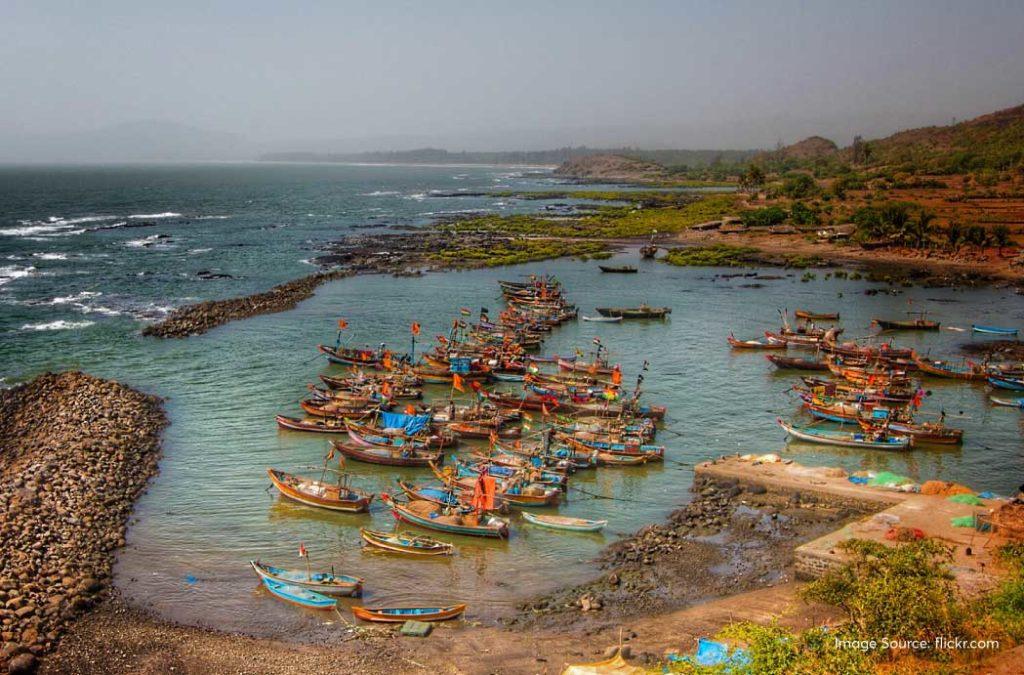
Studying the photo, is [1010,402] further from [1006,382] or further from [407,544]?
[407,544]

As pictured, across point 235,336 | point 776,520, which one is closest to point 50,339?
point 235,336

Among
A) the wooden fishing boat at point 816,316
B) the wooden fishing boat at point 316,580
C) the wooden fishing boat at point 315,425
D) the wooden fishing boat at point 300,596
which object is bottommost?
the wooden fishing boat at point 300,596

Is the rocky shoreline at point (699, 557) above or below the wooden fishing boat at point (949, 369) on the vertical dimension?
below

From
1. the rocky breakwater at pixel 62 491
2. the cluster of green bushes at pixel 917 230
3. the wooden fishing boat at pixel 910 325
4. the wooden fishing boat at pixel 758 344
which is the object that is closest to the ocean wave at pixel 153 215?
the rocky breakwater at pixel 62 491

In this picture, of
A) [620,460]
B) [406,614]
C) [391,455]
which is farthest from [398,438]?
[406,614]

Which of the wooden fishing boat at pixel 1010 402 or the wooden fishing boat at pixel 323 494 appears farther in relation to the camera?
the wooden fishing boat at pixel 1010 402

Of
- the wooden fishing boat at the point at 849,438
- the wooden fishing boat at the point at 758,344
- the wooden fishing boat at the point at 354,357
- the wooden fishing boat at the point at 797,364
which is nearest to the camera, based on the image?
the wooden fishing boat at the point at 849,438

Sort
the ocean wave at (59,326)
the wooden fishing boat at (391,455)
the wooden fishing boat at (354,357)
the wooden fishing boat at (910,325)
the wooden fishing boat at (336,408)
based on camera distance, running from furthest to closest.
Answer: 1. the wooden fishing boat at (910,325)
2. the ocean wave at (59,326)
3. the wooden fishing boat at (354,357)
4. the wooden fishing boat at (336,408)
5. the wooden fishing boat at (391,455)

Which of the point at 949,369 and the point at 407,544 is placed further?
the point at 949,369

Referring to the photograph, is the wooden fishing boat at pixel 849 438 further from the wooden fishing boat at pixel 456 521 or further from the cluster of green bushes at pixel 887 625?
the cluster of green bushes at pixel 887 625
